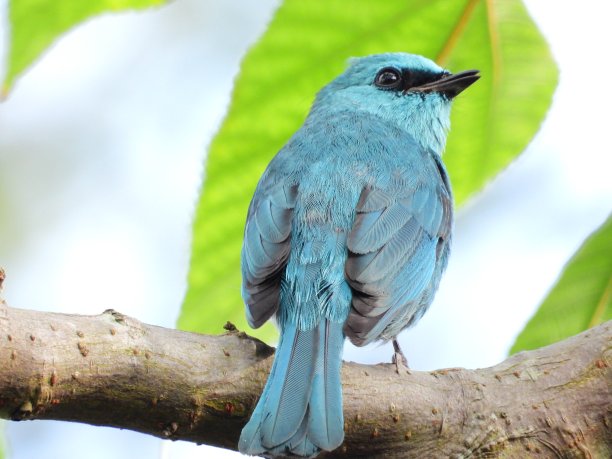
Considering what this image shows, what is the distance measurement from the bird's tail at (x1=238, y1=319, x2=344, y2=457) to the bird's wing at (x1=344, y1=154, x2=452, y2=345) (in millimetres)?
272

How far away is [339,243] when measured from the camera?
13.4ft

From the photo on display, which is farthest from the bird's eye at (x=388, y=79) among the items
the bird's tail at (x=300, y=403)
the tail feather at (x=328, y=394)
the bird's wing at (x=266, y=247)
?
the bird's tail at (x=300, y=403)

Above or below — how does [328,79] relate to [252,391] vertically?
above

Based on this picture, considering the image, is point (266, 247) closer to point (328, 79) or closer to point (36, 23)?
point (328, 79)

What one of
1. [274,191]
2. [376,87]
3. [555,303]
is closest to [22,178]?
[376,87]

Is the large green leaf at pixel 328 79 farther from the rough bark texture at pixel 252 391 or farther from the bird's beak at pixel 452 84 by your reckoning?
the bird's beak at pixel 452 84

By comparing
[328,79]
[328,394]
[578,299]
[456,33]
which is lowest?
[328,394]

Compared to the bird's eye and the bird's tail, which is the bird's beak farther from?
the bird's tail

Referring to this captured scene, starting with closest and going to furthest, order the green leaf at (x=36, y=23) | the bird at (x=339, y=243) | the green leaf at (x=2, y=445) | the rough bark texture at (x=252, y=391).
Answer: the green leaf at (x=2, y=445)
the green leaf at (x=36, y=23)
the rough bark texture at (x=252, y=391)
the bird at (x=339, y=243)

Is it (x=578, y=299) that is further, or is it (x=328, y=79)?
(x=328, y=79)

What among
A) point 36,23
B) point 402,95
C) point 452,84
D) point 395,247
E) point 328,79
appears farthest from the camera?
point 402,95

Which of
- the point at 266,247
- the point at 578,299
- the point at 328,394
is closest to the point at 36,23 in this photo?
the point at 328,394

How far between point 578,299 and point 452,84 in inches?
79.0

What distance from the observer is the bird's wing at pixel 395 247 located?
383 centimetres
